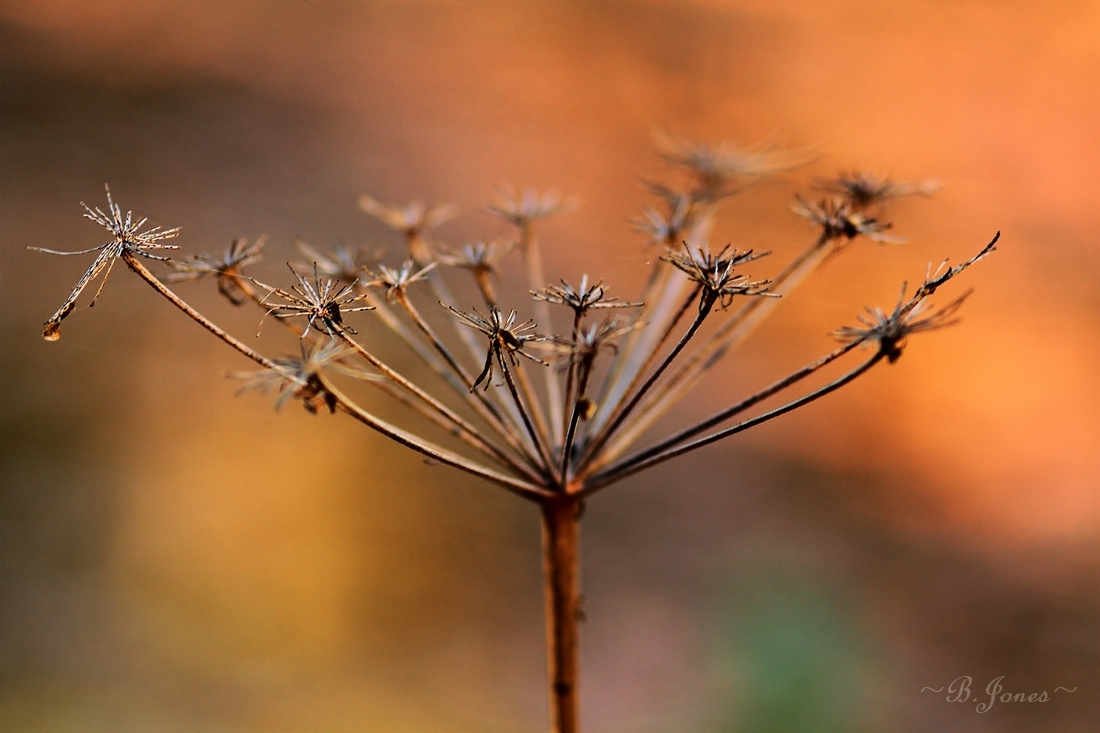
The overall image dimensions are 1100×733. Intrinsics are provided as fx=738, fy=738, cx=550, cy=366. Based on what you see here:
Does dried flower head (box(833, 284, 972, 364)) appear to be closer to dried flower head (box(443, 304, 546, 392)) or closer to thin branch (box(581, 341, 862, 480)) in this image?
thin branch (box(581, 341, 862, 480))

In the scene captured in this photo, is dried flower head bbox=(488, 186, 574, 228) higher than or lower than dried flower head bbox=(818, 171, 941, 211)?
higher

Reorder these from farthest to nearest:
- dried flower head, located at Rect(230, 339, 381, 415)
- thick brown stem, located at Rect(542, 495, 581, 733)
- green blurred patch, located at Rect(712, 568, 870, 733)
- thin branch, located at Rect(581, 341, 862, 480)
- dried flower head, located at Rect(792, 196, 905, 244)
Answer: green blurred patch, located at Rect(712, 568, 870, 733)
dried flower head, located at Rect(792, 196, 905, 244)
thick brown stem, located at Rect(542, 495, 581, 733)
thin branch, located at Rect(581, 341, 862, 480)
dried flower head, located at Rect(230, 339, 381, 415)

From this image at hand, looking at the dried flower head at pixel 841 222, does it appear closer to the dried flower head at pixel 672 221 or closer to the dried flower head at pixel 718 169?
the dried flower head at pixel 672 221

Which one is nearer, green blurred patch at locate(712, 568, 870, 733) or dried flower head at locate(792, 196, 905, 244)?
dried flower head at locate(792, 196, 905, 244)

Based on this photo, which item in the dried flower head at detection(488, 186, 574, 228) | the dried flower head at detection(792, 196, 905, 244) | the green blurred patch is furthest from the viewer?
the green blurred patch

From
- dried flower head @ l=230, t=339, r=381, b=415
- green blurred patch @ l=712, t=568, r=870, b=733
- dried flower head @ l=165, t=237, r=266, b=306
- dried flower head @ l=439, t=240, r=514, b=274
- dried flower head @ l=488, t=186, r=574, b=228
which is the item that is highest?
dried flower head @ l=488, t=186, r=574, b=228

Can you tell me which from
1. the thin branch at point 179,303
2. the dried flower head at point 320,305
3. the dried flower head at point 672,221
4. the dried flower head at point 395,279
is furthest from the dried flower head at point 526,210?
the thin branch at point 179,303

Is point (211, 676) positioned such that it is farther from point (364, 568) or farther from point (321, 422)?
point (321, 422)

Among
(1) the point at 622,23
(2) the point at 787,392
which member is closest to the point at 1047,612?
(2) the point at 787,392

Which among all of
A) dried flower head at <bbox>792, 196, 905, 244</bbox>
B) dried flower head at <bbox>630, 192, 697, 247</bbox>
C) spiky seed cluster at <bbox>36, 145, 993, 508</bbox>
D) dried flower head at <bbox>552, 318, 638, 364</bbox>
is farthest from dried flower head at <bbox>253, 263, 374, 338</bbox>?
dried flower head at <bbox>792, 196, 905, 244</bbox>
